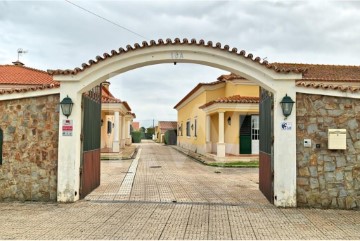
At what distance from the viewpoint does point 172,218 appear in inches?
241

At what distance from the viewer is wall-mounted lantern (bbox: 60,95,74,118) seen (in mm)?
7359

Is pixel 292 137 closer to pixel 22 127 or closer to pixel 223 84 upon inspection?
pixel 22 127

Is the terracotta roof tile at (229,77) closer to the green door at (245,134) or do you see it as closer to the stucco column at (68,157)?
the green door at (245,134)

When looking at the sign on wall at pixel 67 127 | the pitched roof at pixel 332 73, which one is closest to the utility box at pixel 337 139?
the sign on wall at pixel 67 127

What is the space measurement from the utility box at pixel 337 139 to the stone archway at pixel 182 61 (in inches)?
31.3

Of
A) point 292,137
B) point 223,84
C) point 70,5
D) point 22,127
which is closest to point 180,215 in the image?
point 292,137

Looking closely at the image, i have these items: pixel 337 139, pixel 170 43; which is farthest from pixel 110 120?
pixel 337 139

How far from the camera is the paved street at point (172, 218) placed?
17.0 ft

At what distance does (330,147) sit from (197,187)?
4211 millimetres

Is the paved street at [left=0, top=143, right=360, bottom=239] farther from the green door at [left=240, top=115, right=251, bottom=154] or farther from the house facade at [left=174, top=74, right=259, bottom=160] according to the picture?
the green door at [left=240, top=115, right=251, bottom=154]

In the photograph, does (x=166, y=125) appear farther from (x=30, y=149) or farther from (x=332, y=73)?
(x=30, y=149)

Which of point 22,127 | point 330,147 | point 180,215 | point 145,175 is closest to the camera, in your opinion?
point 180,215

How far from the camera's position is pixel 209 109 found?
1911cm

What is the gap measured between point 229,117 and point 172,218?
43.4 ft
